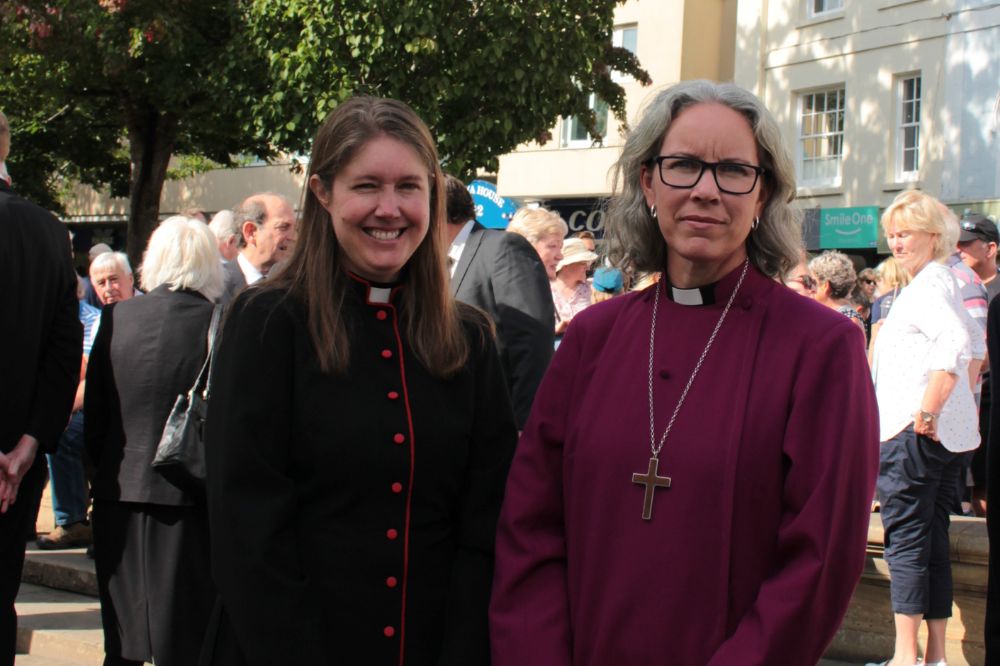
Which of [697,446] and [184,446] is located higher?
[697,446]

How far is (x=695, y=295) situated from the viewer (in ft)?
8.65

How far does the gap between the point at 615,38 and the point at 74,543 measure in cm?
2068

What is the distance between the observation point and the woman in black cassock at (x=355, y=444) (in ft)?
8.89

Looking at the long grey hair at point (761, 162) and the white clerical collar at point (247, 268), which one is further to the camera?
the white clerical collar at point (247, 268)

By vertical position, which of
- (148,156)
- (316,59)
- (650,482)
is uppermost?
(316,59)

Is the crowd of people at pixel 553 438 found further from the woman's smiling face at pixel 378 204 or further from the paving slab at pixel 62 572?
the paving slab at pixel 62 572

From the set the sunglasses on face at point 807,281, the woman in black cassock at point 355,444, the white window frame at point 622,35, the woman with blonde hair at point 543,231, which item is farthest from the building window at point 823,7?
the woman in black cassock at point 355,444

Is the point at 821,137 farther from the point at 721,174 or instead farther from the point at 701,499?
the point at 701,499

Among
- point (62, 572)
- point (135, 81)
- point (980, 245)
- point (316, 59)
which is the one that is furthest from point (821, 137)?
point (62, 572)

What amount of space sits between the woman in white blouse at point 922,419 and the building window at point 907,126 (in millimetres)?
16244

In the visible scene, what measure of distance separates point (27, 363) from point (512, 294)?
2.04 m

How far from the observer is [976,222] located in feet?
27.5

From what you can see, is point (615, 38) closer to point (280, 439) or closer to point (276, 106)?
point (276, 106)

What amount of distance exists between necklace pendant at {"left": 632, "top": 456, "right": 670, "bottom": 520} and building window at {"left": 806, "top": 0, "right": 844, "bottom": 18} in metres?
22.2
